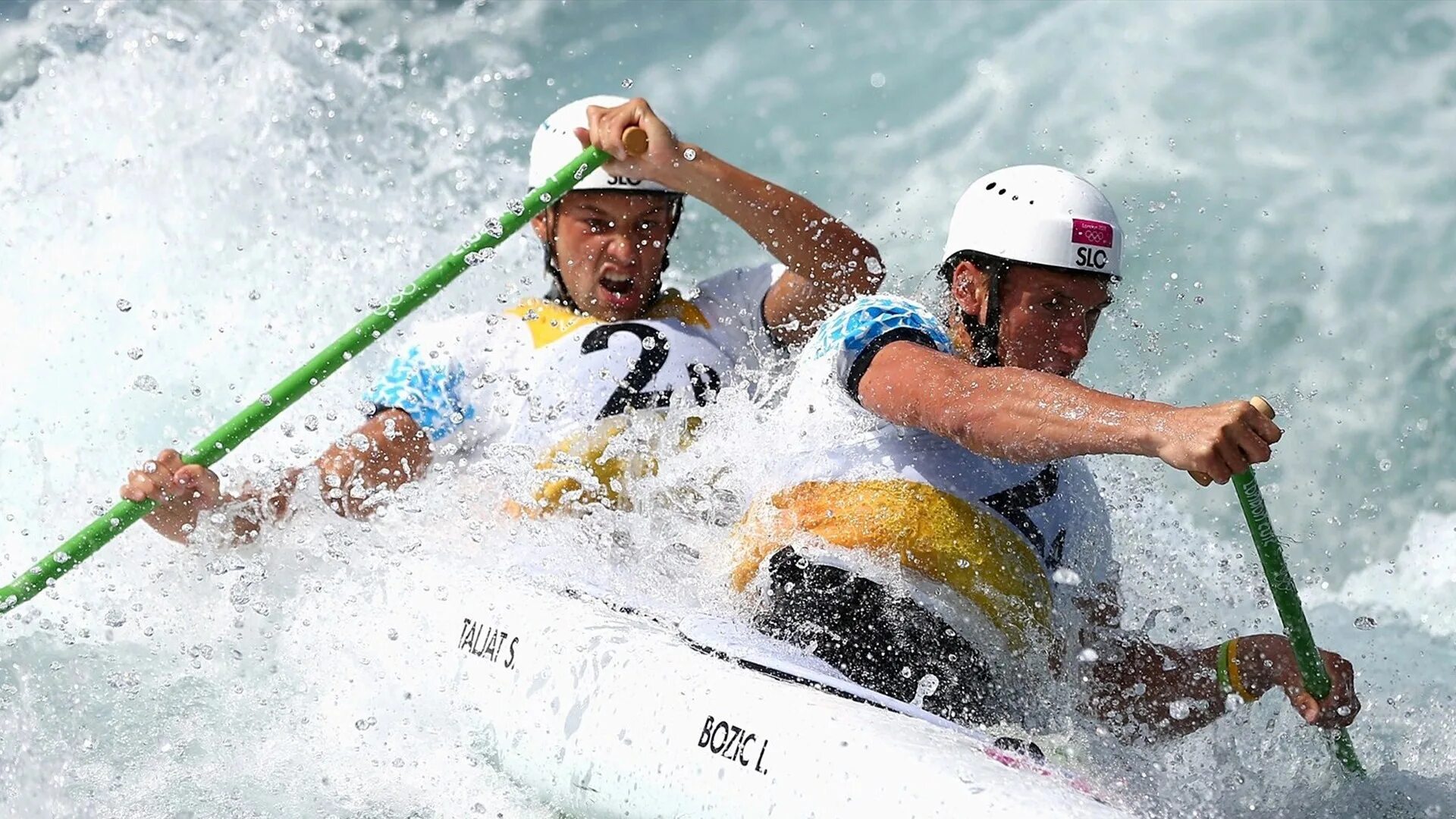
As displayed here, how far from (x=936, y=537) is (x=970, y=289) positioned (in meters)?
0.57

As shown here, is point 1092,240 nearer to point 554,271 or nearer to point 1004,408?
point 1004,408

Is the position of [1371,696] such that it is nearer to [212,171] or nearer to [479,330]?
[479,330]

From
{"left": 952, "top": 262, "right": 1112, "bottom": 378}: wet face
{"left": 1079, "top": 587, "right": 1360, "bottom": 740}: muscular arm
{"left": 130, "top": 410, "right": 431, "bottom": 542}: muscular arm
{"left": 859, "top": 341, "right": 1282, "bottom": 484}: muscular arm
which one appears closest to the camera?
{"left": 859, "top": 341, "right": 1282, "bottom": 484}: muscular arm

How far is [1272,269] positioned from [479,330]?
3.63 metres

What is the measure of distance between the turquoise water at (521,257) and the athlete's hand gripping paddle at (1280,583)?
28.1 inches

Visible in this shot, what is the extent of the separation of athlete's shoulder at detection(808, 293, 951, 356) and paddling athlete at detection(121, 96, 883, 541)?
1.02 meters

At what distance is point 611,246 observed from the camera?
4.28 meters

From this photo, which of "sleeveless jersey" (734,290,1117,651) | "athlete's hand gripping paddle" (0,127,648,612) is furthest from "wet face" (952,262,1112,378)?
"athlete's hand gripping paddle" (0,127,648,612)

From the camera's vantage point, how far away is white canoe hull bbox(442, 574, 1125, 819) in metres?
2.56

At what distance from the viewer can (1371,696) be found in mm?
4184

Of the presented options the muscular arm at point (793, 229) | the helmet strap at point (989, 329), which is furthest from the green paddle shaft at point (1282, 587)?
the muscular arm at point (793, 229)

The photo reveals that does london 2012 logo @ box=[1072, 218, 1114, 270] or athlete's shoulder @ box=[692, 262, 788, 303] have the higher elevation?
athlete's shoulder @ box=[692, 262, 788, 303]

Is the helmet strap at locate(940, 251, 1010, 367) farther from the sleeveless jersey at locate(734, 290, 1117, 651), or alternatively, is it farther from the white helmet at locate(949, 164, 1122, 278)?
the sleeveless jersey at locate(734, 290, 1117, 651)

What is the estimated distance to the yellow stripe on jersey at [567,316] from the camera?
14.1 ft
